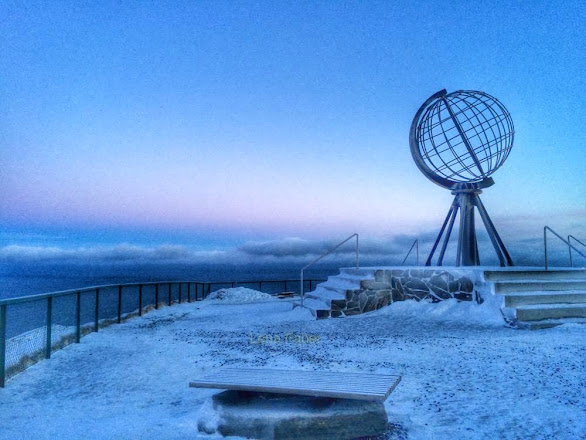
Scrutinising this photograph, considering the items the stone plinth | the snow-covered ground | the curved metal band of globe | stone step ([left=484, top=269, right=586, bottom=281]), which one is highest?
the curved metal band of globe

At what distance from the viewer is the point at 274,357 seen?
6.43 meters

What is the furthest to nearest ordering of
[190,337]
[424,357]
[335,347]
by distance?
1. [190,337]
2. [335,347]
3. [424,357]

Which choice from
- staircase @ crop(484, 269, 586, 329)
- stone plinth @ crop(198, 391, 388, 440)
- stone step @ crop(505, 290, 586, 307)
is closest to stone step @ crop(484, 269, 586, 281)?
staircase @ crop(484, 269, 586, 329)

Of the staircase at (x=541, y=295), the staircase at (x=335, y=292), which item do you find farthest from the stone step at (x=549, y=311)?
the staircase at (x=335, y=292)

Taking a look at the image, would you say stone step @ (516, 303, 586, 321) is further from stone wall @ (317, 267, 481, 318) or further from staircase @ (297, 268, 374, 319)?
staircase @ (297, 268, 374, 319)

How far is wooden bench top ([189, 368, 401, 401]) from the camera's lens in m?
3.61

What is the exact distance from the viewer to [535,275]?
1066 centimetres

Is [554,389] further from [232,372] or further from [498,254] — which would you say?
[498,254]

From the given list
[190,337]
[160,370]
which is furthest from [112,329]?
[160,370]

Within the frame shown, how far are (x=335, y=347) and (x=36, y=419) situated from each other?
4.27 metres

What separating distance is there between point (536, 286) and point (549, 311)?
1216 millimetres

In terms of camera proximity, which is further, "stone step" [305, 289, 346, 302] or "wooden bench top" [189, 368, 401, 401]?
"stone step" [305, 289, 346, 302]

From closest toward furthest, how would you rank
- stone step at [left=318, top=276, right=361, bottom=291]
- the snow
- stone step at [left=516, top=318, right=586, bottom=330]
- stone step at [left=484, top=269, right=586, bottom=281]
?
stone step at [left=516, top=318, right=586, bottom=330], stone step at [left=484, top=269, right=586, bottom=281], stone step at [left=318, top=276, right=361, bottom=291], the snow

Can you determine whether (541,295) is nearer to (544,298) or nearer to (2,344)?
(544,298)
